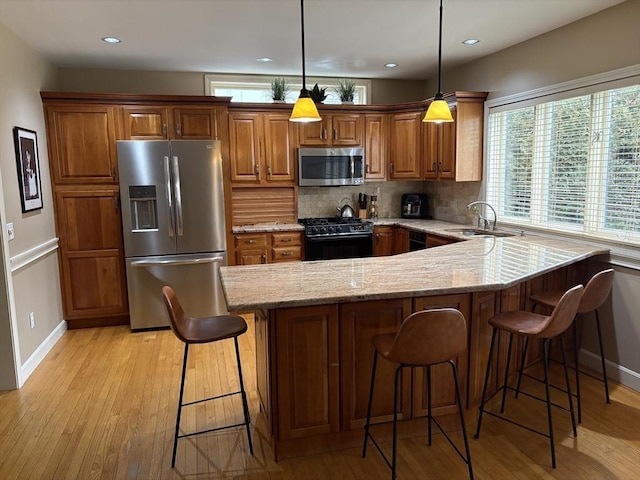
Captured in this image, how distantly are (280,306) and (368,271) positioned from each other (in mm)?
777

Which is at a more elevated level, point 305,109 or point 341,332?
point 305,109

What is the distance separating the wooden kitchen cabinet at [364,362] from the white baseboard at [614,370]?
5.87 ft

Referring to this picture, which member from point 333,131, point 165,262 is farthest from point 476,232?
point 165,262

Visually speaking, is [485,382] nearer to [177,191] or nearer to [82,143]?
[177,191]

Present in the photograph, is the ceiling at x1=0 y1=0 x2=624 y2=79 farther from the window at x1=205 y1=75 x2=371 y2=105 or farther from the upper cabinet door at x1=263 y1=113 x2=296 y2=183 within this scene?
the upper cabinet door at x1=263 y1=113 x2=296 y2=183

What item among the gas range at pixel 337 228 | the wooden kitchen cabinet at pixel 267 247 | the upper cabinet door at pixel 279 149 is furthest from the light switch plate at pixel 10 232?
the gas range at pixel 337 228

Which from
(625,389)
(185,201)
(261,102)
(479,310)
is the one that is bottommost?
(625,389)

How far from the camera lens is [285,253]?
16.6 feet

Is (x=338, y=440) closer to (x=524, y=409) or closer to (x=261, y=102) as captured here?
(x=524, y=409)

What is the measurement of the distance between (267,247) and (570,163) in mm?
2950

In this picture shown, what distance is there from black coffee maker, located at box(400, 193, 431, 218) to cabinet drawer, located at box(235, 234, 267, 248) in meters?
1.90

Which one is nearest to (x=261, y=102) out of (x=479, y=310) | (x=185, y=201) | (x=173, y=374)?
(x=185, y=201)

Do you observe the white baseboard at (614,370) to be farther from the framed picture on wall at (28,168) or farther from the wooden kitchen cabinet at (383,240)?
the framed picture on wall at (28,168)

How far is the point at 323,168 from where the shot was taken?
5.30 m
